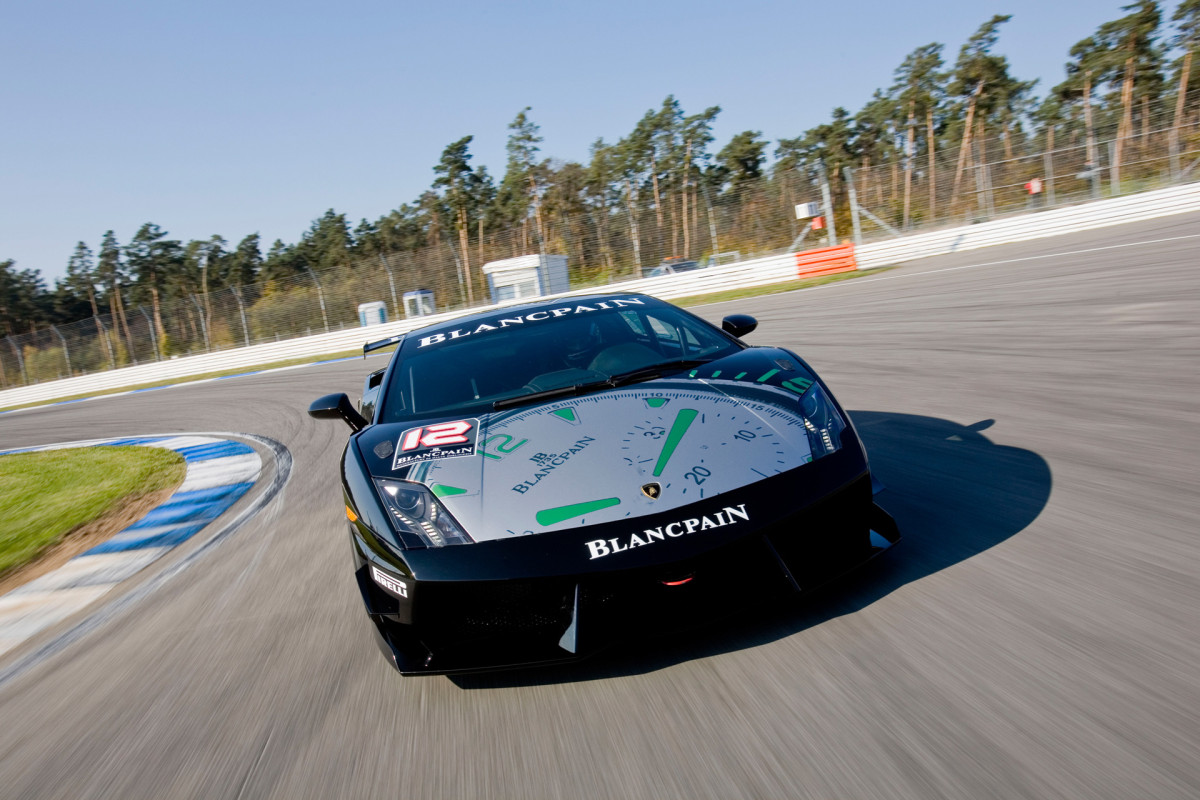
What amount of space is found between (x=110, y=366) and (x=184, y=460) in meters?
28.6

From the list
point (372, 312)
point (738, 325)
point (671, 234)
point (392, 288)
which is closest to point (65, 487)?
point (738, 325)

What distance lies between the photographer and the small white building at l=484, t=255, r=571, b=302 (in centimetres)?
2997

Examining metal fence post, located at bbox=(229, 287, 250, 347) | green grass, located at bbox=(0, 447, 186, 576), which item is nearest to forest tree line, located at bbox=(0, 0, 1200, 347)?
metal fence post, located at bbox=(229, 287, 250, 347)

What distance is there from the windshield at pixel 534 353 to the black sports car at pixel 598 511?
14 centimetres

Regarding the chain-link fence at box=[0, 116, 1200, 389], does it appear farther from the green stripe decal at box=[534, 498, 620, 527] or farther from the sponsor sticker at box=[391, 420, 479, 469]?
the green stripe decal at box=[534, 498, 620, 527]

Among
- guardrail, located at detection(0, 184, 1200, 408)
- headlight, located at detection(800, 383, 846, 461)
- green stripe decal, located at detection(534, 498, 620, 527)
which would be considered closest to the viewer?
green stripe decal, located at detection(534, 498, 620, 527)

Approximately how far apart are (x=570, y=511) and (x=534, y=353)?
1445 millimetres

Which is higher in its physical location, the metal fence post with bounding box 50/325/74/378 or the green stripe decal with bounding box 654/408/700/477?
the green stripe decal with bounding box 654/408/700/477

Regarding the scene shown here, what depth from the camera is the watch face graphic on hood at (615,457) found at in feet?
8.23

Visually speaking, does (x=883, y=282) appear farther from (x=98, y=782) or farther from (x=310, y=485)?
(x=98, y=782)

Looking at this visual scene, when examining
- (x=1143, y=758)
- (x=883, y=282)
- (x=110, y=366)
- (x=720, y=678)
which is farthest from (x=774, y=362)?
(x=110, y=366)

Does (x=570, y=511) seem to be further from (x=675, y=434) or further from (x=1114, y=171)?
(x=1114, y=171)

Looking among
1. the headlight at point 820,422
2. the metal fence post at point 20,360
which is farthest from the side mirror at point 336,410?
the metal fence post at point 20,360

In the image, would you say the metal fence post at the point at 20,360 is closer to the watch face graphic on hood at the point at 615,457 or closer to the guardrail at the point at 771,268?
the guardrail at the point at 771,268
